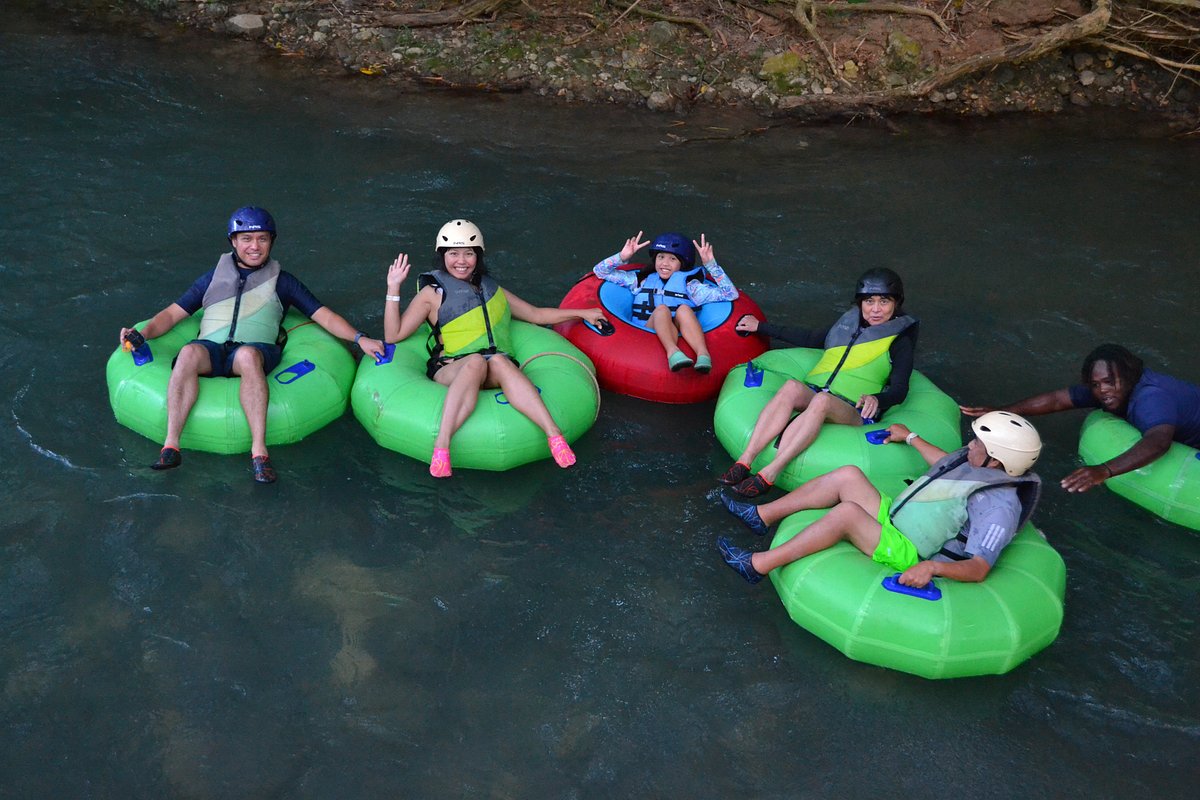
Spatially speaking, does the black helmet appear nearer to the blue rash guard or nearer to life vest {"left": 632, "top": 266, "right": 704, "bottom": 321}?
life vest {"left": 632, "top": 266, "right": 704, "bottom": 321}

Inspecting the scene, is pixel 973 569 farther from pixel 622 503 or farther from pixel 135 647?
pixel 135 647

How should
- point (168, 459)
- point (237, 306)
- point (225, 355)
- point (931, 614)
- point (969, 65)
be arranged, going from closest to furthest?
point (931, 614), point (168, 459), point (225, 355), point (237, 306), point (969, 65)

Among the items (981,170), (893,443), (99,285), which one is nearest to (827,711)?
(893,443)

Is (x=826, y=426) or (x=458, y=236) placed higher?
(x=458, y=236)

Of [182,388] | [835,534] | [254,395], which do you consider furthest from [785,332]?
[182,388]

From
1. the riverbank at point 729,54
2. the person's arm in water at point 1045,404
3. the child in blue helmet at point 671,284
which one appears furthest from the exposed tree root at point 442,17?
the person's arm in water at point 1045,404

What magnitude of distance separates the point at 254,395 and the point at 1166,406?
471 centimetres

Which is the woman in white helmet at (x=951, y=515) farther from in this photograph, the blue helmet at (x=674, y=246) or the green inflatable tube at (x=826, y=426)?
the blue helmet at (x=674, y=246)

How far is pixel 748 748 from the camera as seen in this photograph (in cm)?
445

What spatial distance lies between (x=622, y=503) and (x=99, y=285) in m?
4.00

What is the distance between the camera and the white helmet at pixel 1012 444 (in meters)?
4.80

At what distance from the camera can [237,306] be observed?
19.6 feet

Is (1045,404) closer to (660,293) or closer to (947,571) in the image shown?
(947,571)

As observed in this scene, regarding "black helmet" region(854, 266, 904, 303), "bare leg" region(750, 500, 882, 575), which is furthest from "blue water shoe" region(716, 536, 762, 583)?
"black helmet" region(854, 266, 904, 303)
